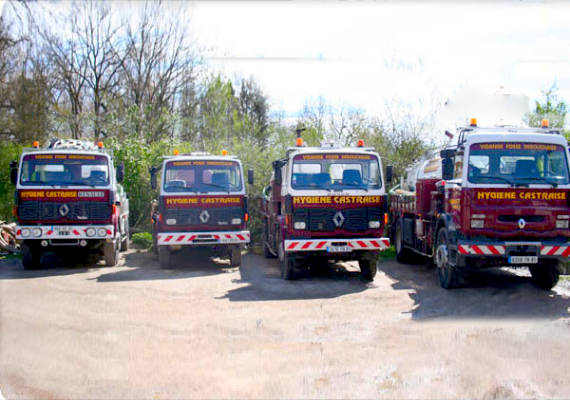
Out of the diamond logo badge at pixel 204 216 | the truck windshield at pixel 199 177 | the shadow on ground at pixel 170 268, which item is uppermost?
the truck windshield at pixel 199 177

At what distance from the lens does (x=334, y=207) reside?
10805 mm

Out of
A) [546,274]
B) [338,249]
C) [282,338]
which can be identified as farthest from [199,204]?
[546,274]

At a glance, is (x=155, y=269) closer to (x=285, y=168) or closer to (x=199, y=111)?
(x=285, y=168)

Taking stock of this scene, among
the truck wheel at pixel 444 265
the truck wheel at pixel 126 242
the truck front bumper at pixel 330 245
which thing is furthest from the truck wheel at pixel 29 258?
the truck wheel at pixel 444 265

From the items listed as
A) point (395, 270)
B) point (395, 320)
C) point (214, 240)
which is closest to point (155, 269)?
point (214, 240)

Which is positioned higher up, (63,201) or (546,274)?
(63,201)

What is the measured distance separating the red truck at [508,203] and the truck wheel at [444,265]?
0.02 m

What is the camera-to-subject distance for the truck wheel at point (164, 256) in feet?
42.6

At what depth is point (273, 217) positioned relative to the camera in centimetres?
1309

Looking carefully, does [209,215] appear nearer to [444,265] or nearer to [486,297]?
[444,265]

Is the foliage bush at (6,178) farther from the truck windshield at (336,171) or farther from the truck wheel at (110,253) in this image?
the truck windshield at (336,171)

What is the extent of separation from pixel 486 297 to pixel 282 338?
4.14 metres

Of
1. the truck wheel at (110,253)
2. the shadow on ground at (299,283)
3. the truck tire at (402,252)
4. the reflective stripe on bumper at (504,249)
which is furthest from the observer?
the truck tire at (402,252)

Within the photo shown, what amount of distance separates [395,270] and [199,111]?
65.9 feet
